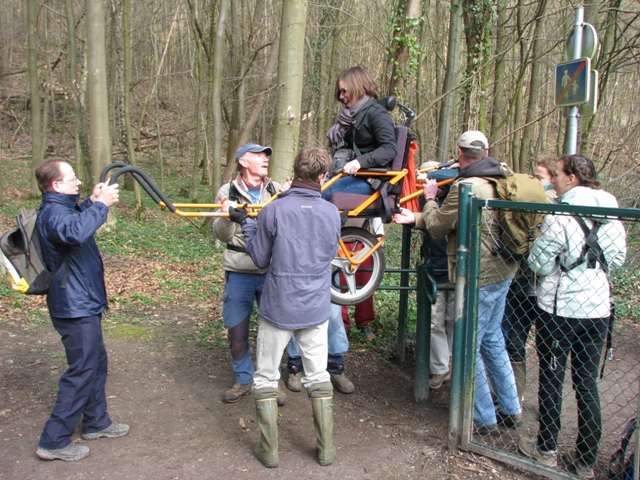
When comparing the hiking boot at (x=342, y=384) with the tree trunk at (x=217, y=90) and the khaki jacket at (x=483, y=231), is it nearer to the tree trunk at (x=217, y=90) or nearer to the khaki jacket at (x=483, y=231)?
the khaki jacket at (x=483, y=231)

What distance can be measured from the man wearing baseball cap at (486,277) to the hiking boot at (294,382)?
1434mm

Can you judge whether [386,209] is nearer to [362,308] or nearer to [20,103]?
[362,308]

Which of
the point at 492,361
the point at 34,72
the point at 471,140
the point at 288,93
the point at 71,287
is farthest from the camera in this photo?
the point at 34,72

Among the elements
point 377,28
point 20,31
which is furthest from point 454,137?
point 20,31

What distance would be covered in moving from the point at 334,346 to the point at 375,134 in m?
1.74

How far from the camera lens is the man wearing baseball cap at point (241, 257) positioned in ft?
13.5

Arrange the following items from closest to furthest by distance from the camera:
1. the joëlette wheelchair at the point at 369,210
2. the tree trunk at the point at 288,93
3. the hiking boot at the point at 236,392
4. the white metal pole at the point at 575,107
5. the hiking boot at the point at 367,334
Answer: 1. the joëlette wheelchair at the point at 369,210
2. the hiking boot at the point at 236,392
3. the tree trunk at the point at 288,93
4. the hiking boot at the point at 367,334
5. the white metal pole at the point at 575,107

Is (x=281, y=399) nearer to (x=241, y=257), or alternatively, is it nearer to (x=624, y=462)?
(x=241, y=257)

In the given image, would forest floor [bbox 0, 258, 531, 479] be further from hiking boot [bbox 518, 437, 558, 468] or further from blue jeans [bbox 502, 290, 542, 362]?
blue jeans [bbox 502, 290, 542, 362]

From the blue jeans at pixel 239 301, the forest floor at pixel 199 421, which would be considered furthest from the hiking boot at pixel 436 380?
the blue jeans at pixel 239 301

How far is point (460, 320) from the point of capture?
3545 mm

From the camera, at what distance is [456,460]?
A: 355 cm

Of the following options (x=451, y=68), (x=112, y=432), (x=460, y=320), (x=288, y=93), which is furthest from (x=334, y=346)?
(x=451, y=68)

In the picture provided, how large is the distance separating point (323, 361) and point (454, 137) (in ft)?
38.4
